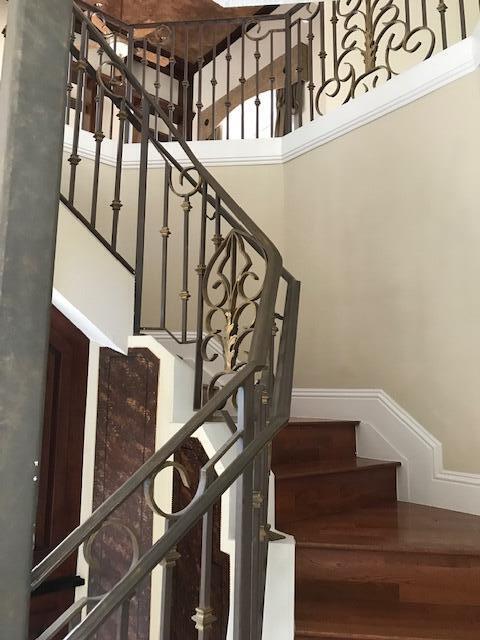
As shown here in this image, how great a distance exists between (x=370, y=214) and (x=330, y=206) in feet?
1.17

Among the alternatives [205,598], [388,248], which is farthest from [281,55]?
[205,598]

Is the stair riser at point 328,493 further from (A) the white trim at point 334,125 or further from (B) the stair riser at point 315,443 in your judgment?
(A) the white trim at point 334,125

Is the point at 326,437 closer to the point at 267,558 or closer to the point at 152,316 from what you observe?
the point at 267,558

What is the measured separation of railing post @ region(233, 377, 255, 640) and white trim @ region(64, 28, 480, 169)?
2.52 m

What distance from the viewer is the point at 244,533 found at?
1574mm

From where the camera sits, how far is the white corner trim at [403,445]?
284 centimetres

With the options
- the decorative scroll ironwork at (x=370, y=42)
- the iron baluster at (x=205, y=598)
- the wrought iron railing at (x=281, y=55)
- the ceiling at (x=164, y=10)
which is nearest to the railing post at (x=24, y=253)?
the iron baluster at (x=205, y=598)

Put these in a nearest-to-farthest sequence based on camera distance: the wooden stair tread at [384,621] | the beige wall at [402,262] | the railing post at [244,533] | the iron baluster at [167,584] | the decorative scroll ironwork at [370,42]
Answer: the iron baluster at [167,584] → the railing post at [244,533] → the wooden stair tread at [384,621] → the beige wall at [402,262] → the decorative scroll ironwork at [370,42]

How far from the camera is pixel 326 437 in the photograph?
121 inches

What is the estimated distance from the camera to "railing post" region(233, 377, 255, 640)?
1.54 metres

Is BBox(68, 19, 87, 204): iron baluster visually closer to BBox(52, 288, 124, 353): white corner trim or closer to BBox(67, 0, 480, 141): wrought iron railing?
BBox(52, 288, 124, 353): white corner trim

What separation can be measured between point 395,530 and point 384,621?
0.48m

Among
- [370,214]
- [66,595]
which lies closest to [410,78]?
[370,214]

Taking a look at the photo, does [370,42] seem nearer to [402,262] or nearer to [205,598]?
[402,262]
